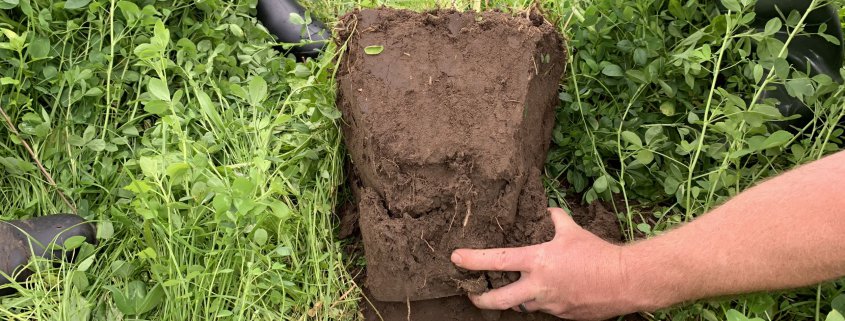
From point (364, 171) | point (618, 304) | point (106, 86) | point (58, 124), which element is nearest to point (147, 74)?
point (106, 86)

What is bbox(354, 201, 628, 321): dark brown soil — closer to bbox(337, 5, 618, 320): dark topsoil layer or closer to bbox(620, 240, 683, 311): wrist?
bbox(337, 5, 618, 320): dark topsoil layer

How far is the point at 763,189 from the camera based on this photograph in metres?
1.44

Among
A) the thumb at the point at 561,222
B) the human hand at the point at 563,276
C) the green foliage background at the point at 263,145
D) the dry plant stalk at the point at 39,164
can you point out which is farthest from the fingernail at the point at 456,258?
the dry plant stalk at the point at 39,164

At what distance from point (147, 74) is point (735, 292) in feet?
5.88

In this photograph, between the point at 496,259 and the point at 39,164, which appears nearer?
the point at 496,259

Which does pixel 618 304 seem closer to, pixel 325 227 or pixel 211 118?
pixel 325 227

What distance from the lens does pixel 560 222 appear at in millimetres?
1645

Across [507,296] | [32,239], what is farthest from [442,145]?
[32,239]

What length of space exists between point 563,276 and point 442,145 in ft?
1.37

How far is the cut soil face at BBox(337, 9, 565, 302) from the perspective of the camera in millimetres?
1602

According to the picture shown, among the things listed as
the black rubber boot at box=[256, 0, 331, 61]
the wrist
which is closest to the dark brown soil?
the wrist

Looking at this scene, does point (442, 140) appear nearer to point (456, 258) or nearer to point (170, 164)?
point (456, 258)

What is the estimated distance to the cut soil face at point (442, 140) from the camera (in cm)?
160

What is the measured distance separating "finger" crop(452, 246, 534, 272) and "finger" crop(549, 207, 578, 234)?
0.11 m
